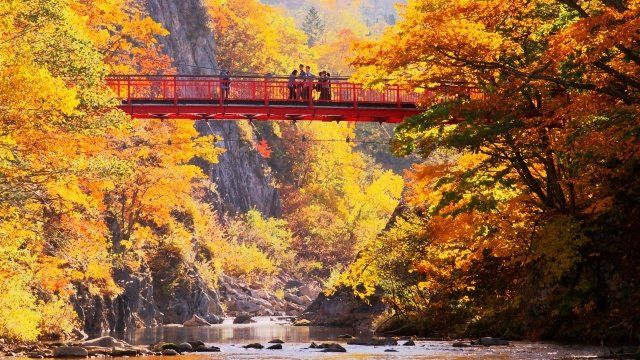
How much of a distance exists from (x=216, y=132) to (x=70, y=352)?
48416mm

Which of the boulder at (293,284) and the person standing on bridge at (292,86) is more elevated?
the person standing on bridge at (292,86)

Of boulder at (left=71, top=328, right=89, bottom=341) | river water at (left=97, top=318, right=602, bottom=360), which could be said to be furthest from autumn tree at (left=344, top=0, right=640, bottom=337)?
boulder at (left=71, top=328, right=89, bottom=341)

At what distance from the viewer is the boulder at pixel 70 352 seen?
81.9ft

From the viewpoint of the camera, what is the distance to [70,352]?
2527 centimetres

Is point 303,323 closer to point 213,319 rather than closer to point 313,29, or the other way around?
point 213,319

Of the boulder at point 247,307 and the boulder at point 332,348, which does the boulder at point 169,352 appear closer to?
the boulder at point 332,348

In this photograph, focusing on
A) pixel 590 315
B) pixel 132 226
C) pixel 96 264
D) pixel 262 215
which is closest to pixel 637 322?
pixel 590 315

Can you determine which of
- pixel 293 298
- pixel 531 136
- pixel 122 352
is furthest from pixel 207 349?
pixel 293 298

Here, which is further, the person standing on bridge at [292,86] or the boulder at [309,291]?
the boulder at [309,291]

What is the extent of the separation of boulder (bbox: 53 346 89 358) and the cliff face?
4333cm

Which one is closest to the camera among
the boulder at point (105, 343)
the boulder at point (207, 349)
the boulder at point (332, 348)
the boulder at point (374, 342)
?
the boulder at point (332, 348)

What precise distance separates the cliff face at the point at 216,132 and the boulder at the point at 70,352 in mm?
43332

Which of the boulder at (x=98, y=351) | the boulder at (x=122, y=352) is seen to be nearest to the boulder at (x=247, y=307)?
the boulder at (x=98, y=351)

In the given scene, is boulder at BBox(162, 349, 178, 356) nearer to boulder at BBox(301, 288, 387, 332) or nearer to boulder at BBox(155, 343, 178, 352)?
boulder at BBox(155, 343, 178, 352)
